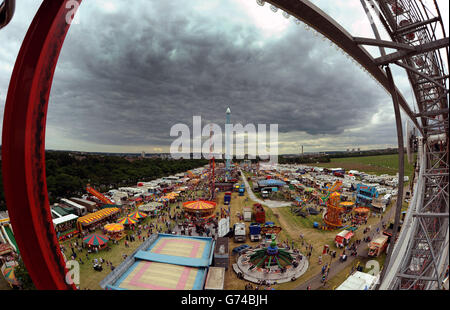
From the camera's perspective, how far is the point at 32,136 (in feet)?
9.89

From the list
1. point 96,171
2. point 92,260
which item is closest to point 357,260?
point 92,260

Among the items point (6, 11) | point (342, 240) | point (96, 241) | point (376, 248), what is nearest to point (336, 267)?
point (342, 240)

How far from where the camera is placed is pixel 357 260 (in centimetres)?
1461

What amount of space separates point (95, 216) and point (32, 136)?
2284 cm

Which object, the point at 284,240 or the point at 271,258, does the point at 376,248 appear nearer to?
the point at 284,240

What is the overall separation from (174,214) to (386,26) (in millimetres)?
25467

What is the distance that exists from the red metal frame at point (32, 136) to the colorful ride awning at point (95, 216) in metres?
20.9

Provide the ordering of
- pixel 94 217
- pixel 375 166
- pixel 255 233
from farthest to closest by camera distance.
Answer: pixel 375 166 < pixel 94 217 < pixel 255 233

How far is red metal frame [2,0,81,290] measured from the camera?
2902 millimetres

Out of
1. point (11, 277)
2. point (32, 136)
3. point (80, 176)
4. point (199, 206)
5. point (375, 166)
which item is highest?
point (32, 136)

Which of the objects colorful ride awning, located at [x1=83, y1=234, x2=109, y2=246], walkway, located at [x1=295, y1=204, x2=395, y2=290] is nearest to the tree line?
colorful ride awning, located at [x1=83, y1=234, x2=109, y2=246]

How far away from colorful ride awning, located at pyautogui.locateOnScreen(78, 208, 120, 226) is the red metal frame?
2088cm
